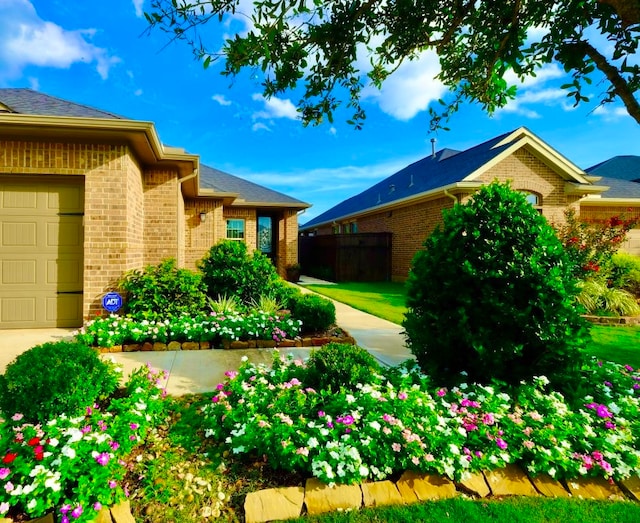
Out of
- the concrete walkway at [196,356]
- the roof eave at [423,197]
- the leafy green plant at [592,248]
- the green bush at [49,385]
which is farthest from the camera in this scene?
the roof eave at [423,197]

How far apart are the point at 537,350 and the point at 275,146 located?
18.0 m

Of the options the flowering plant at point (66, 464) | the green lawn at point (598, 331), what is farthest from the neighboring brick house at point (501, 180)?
the flowering plant at point (66, 464)

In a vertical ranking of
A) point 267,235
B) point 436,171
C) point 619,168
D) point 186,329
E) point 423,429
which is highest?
point 619,168

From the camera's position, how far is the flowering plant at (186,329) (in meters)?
4.71

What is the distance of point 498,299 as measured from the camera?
9.85ft

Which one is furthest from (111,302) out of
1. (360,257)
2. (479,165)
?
(479,165)

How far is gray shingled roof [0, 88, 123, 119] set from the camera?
218 inches

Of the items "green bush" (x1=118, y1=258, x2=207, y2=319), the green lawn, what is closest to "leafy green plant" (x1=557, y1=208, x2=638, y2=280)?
the green lawn

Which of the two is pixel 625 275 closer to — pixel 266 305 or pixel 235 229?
pixel 266 305

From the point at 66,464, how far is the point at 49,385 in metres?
0.73

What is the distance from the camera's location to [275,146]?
18.9 metres

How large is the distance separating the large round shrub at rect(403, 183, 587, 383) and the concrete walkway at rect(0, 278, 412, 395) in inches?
49.4

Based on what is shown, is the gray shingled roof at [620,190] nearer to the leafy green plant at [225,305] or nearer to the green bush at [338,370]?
the leafy green plant at [225,305]

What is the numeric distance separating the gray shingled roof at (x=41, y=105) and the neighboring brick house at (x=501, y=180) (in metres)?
9.57
